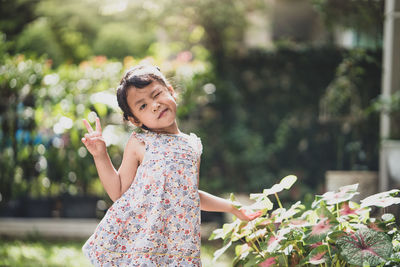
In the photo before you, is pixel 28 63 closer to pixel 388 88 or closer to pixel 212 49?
pixel 212 49

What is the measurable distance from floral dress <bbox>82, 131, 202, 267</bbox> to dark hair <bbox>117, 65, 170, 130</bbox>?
0.22m

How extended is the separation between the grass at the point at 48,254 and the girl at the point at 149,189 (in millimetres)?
1623

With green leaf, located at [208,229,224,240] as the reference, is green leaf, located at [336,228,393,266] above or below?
above

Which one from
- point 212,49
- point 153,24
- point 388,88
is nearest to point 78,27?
point 153,24

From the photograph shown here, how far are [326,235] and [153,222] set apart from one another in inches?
24.5

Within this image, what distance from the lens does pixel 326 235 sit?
1635 millimetres

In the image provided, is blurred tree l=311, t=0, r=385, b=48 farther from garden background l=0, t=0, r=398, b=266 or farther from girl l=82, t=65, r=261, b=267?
girl l=82, t=65, r=261, b=267

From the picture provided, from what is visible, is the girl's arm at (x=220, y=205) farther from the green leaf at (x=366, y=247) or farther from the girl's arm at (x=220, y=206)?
the green leaf at (x=366, y=247)

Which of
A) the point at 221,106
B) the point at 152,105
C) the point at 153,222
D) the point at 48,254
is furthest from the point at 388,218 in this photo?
the point at 221,106

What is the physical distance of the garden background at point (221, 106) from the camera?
4707 mm

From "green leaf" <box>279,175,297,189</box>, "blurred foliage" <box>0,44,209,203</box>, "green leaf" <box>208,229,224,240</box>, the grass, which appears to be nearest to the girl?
"green leaf" <box>208,229,224,240</box>

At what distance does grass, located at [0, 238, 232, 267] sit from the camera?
3.38 meters

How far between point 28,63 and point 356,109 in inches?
155

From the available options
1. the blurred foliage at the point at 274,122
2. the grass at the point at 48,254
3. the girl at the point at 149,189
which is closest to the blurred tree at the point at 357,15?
the blurred foliage at the point at 274,122
